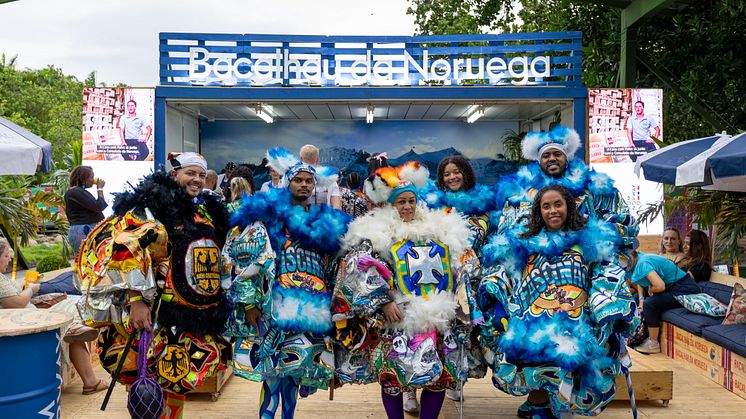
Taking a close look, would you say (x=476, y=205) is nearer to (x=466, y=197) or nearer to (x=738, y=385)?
(x=466, y=197)

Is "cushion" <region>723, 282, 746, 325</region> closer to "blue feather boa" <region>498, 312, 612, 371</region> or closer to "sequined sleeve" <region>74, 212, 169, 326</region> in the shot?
"blue feather boa" <region>498, 312, 612, 371</region>

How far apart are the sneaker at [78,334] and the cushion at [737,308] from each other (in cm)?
543

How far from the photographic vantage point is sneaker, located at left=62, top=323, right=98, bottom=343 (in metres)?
4.97

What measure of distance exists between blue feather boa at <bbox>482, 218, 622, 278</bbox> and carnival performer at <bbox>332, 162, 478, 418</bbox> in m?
0.20

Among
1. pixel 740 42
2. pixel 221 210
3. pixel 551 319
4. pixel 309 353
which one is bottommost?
pixel 309 353

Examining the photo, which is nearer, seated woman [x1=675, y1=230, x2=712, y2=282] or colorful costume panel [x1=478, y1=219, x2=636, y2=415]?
colorful costume panel [x1=478, y1=219, x2=636, y2=415]

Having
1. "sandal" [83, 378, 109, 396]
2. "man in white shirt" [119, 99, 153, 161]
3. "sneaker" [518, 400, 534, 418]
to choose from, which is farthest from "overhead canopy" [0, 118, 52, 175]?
"man in white shirt" [119, 99, 153, 161]

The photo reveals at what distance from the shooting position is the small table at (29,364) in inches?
121

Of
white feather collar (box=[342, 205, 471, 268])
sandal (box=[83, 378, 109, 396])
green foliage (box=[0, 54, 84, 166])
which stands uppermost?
green foliage (box=[0, 54, 84, 166])

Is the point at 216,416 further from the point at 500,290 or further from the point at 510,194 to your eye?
the point at 510,194

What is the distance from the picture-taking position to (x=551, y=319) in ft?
11.6

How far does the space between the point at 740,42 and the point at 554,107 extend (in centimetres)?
333

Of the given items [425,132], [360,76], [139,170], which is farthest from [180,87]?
[425,132]

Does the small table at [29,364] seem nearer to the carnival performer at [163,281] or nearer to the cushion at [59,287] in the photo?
the carnival performer at [163,281]
